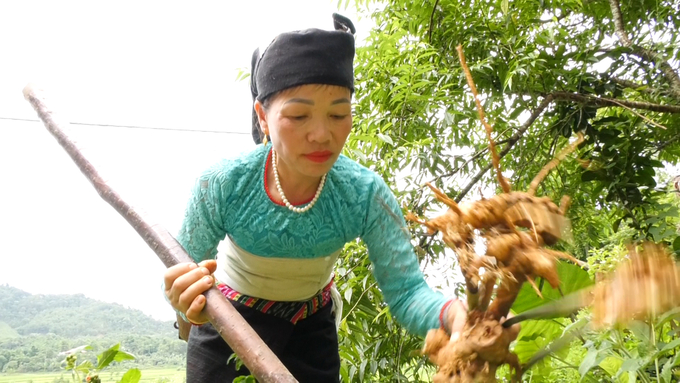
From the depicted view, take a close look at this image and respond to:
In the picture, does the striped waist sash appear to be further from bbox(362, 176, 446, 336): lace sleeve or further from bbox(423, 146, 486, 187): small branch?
bbox(423, 146, 486, 187): small branch

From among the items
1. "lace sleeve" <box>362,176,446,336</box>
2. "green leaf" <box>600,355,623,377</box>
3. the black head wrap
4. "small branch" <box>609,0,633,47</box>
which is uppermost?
"small branch" <box>609,0,633,47</box>

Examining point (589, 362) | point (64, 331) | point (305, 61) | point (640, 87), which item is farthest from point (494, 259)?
point (64, 331)

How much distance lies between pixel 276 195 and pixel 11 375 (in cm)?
75

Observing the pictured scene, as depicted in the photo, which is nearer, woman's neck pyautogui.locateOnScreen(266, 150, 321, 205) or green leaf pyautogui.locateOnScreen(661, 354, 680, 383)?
green leaf pyautogui.locateOnScreen(661, 354, 680, 383)

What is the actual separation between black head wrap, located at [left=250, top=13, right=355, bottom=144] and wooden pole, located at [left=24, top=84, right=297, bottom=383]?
0.75ft

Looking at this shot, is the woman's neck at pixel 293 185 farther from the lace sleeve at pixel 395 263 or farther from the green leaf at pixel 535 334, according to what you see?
the green leaf at pixel 535 334

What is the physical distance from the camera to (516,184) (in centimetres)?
124

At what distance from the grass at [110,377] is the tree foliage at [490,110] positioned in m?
0.43

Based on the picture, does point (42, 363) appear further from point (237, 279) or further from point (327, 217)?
point (327, 217)

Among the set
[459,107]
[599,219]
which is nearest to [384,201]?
[459,107]

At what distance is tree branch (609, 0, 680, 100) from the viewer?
3.92ft

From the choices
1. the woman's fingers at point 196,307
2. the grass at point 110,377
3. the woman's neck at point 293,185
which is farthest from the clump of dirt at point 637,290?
the grass at point 110,377

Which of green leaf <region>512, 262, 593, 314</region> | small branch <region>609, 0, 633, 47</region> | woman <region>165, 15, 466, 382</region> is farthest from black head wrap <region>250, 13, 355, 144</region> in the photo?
small branch <region>609, 0, 633, 47</region>

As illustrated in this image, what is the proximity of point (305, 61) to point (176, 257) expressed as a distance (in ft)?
0.94
